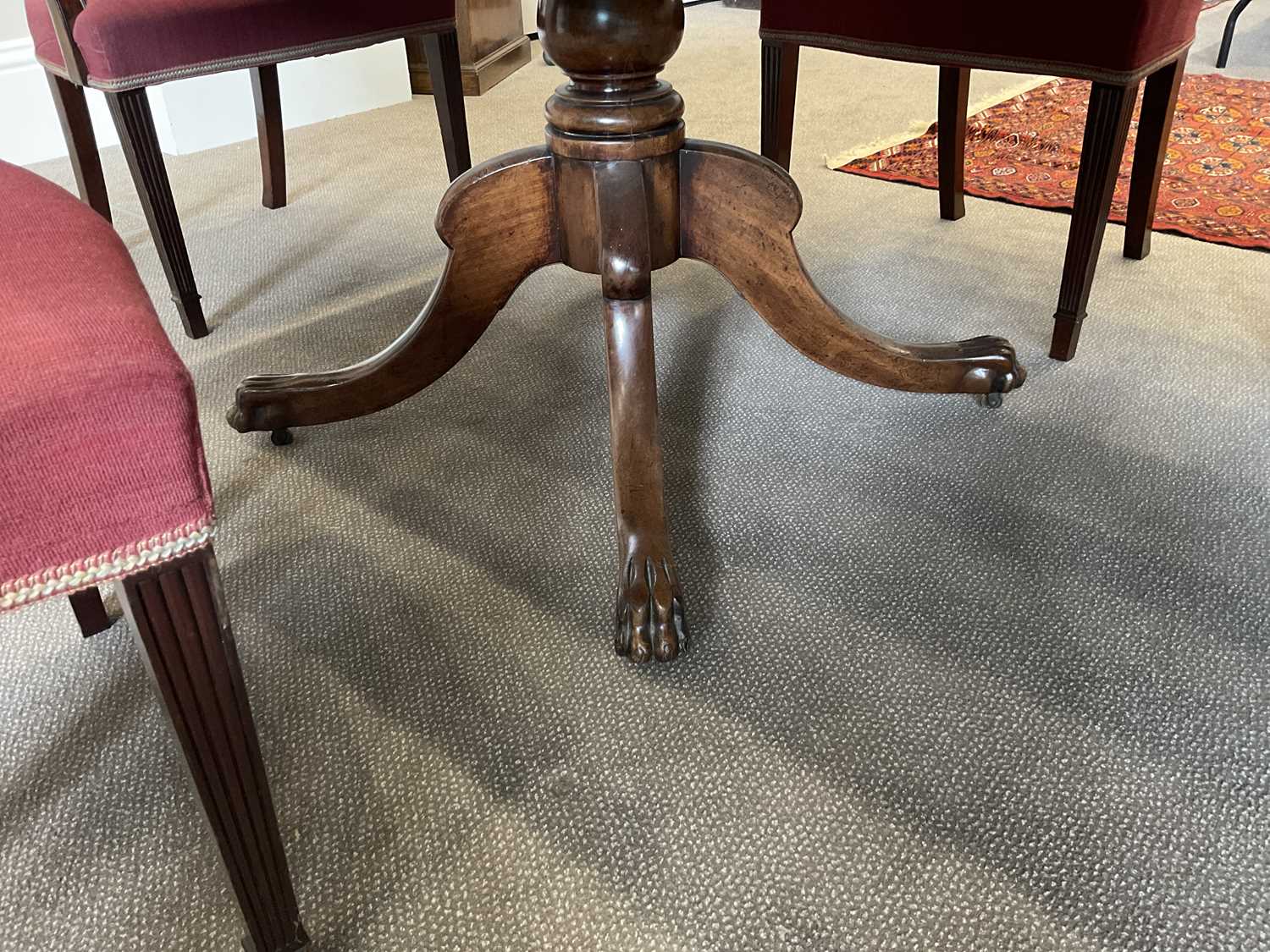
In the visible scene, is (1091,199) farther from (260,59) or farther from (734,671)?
(260,59)

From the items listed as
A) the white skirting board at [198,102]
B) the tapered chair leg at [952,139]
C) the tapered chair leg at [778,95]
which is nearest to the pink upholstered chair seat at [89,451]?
the tapered chair leg at [778,95]

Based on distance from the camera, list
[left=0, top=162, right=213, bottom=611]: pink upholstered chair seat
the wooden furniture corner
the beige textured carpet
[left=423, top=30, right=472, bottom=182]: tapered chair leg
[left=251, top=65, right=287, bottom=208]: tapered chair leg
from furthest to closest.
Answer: the wooden furniture corner → [left=251, top=65, right=287, bottom=208]: tapered chair leg → [left=423, top=30, right=472, bottom=182]: tapered chair leg → the beige textured carpet → [left=0, top=162, right=213, bottom=611]: pink upholstered chair seat

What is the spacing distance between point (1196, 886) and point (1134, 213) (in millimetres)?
1180

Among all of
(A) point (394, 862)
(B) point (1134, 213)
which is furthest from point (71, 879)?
(B) point (1134, 213)

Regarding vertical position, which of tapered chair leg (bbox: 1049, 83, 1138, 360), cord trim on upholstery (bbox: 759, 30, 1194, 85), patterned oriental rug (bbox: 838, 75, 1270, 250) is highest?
cord trim on upholstery (bbox: 759, 30, 1194, 85)

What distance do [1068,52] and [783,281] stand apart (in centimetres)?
46

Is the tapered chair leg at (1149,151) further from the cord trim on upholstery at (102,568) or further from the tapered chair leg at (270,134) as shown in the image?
the tapered chair leg at (270,134)

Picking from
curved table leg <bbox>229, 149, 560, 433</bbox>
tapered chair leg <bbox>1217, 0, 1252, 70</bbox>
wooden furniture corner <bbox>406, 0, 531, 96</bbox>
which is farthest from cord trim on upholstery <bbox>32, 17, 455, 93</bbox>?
tapered chair leg <bbox>1217, 0, 1252, 70</bbox>

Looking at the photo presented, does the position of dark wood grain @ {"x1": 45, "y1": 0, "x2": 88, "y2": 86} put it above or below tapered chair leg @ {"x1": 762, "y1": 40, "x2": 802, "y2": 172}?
above

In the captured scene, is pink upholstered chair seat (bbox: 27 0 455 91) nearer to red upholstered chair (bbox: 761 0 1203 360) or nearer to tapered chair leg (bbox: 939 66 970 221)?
red upholstered chair (bbox: 761 0 1203 360)

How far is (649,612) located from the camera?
0.85 meters

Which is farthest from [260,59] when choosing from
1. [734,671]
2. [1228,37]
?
[1228,37]

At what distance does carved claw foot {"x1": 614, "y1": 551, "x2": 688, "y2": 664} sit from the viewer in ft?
2.75

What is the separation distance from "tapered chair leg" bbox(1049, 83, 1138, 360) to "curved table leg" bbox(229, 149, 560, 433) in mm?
661
